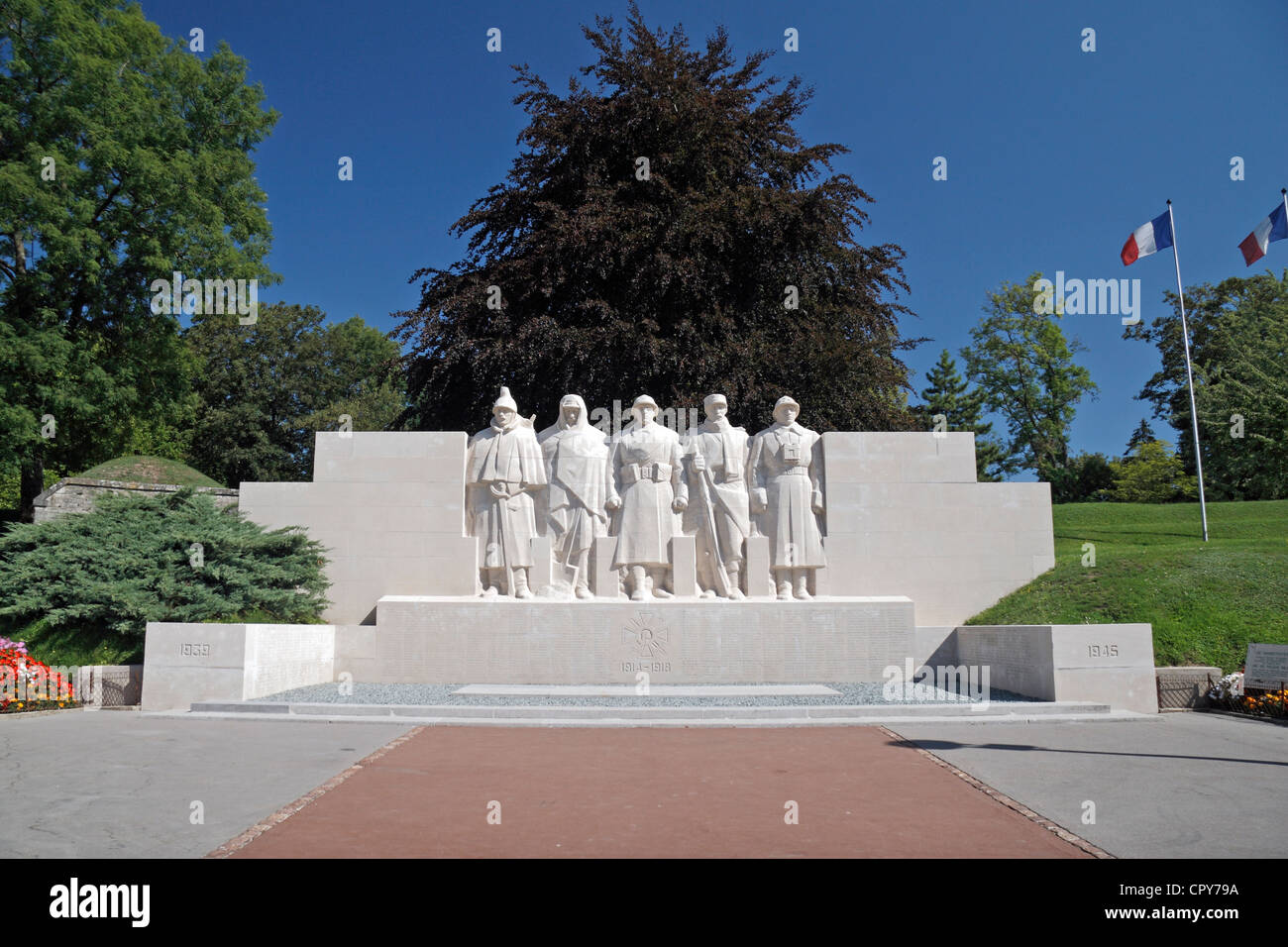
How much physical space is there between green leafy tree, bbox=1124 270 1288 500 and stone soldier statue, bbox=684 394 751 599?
14.4 meters

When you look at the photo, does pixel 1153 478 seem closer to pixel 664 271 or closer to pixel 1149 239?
pixel 1149 239

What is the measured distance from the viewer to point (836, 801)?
21.3ft

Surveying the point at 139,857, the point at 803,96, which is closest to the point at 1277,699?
the point at 139,857

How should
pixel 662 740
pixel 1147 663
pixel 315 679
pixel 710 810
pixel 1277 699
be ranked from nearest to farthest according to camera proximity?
1. pixel 710 810
2. pixel 662 740
3. pixel 1277 699
4. pixel 1147 663
5. pixel 315 679

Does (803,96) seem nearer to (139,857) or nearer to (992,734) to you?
(992,734)

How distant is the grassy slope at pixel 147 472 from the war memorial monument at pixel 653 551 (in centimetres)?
1523

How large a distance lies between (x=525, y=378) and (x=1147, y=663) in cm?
1392

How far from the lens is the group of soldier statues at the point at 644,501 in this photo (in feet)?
48.8

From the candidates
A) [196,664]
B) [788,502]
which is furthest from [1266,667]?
[196,664]

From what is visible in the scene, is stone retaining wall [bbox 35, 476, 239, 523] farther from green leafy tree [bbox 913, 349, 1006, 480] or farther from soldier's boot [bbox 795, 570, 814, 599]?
green leafy tree [bbox 913, 349, 1006, 480]

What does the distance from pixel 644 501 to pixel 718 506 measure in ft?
4.10

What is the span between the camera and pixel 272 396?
141 feet

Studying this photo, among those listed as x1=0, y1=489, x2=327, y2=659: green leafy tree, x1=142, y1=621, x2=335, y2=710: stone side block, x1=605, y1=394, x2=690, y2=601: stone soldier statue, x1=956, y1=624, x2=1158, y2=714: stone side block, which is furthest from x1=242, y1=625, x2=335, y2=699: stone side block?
x1=956, y1=624, x2=1158, y2=714: stone side block

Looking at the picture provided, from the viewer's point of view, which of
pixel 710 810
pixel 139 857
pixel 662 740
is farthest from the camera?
pixel 662 740
